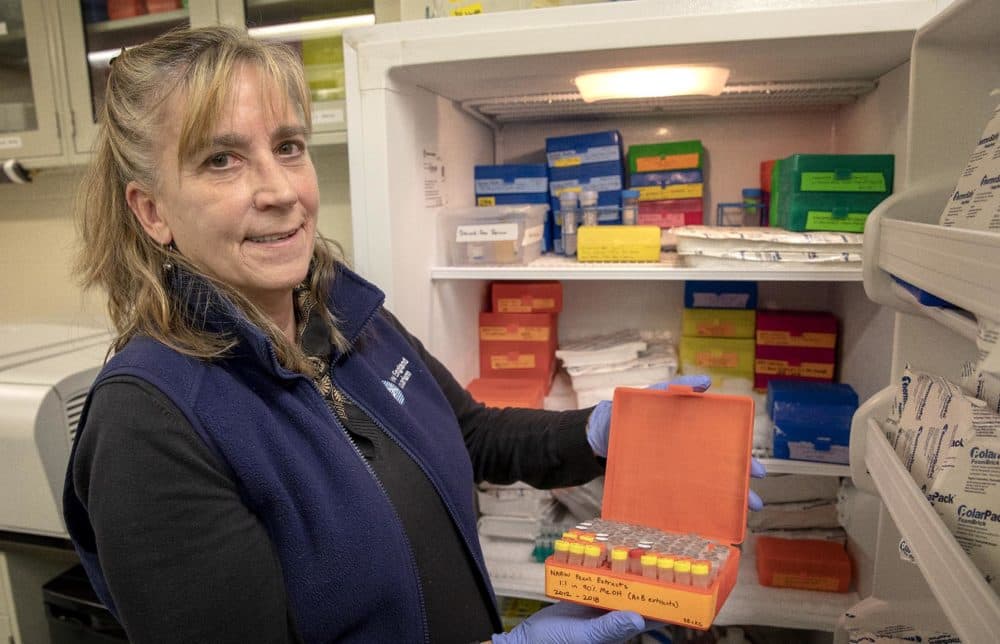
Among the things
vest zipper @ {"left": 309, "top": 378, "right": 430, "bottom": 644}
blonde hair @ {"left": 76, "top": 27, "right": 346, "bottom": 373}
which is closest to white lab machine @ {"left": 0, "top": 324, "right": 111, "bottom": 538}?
blonde hair @ {"left": 76, "top": 27, "right": 346, "bottom": 373}

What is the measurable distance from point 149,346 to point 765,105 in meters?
1.56

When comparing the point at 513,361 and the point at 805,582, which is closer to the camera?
the point at 805,582

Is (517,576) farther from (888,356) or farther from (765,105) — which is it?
(765,105)

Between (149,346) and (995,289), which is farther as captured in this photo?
(149,346)

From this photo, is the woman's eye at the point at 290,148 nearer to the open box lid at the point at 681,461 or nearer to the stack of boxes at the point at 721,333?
the open box lid at the point at 681,461

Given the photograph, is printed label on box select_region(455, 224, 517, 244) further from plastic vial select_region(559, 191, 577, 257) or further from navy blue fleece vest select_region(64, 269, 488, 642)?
navy blue fleece vest select_region(64, 269, 488, 642)

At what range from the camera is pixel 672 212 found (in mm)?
1734

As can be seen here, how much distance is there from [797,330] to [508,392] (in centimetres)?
74

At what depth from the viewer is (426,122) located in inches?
57.7

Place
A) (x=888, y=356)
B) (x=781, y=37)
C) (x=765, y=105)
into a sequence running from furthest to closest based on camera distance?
(x=765, y=105) → (x=888, y=356) → (x=781, y=37)

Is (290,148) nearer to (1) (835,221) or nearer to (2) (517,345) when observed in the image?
(2) (517,345)

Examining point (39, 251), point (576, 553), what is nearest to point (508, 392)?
point (576, 553)

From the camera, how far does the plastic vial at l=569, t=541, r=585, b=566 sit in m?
0.93

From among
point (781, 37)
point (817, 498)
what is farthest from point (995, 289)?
point (817, 498)
